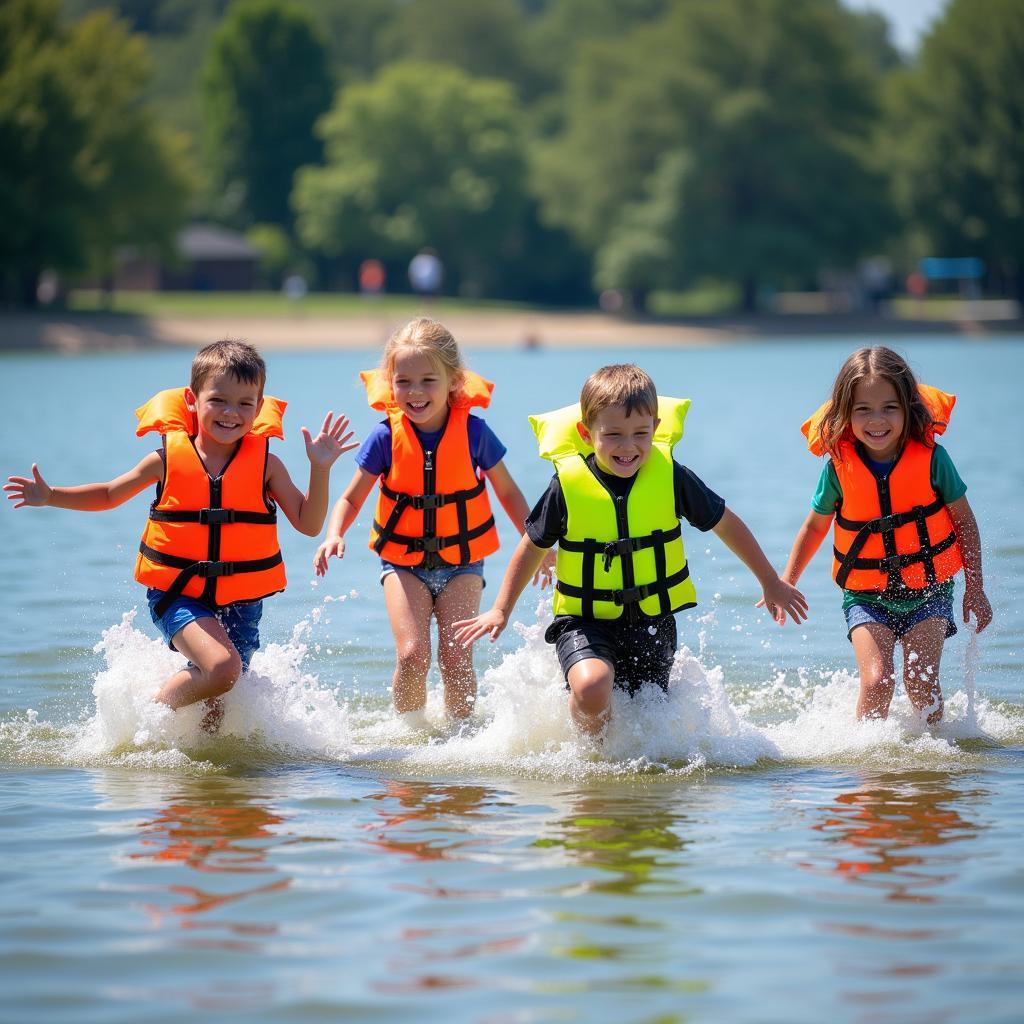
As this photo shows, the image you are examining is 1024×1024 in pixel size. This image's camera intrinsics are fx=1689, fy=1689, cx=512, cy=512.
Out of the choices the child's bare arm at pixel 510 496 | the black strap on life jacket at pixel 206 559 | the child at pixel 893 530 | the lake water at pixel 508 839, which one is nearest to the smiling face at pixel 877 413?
the child at pixel 893 530

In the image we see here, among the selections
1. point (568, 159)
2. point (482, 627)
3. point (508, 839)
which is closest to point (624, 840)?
point (508, 839)

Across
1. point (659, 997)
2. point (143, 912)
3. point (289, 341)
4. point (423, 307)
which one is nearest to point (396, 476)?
point (143, 912)

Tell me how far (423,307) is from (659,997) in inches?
2230

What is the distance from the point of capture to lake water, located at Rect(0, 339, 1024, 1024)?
4020 mm

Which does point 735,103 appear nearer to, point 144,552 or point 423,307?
point 423,307

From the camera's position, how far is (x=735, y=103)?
59500 mm

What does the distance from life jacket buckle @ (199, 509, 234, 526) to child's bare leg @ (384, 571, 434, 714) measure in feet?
2.63

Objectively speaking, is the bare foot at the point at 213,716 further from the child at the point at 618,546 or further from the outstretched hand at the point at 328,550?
the child at the point at 618,546

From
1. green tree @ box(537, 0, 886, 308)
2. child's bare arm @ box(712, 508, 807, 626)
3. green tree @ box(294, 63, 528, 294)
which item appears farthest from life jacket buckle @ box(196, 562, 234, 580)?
green tree @ box(294, 63, 528, 294)

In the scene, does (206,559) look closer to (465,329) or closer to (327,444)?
(327,444)

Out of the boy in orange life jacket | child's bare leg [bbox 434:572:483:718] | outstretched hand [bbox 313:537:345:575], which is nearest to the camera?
the boy in orange life jacket

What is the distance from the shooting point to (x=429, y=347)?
680 cm

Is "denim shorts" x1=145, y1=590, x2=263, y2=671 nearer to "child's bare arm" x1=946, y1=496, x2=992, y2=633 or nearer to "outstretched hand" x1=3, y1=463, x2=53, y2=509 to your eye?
"outstretched hand" x1=3, y1=463, x2=53, y2=509

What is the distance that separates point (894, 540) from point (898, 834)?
5.15ft
